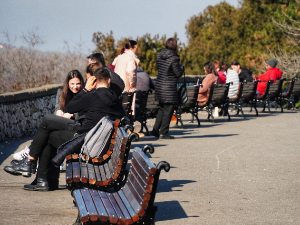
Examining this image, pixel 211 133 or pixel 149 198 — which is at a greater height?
pixel 149 198

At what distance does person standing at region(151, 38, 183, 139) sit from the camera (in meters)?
10.7

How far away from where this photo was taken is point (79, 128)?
6363mm

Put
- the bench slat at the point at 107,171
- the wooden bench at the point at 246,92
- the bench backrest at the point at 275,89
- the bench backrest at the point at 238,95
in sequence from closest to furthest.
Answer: the bench slat at the point at 107,171 < the bench backrest at the point at 238,95 < the wooden bench at the point at 246,92 < the bench backrest at the point at 275,89

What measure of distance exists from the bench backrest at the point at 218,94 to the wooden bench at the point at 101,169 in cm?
882

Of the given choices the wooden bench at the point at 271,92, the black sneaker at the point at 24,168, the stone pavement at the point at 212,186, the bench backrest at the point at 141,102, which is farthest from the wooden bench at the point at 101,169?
the wooden bench at the point at 271,92

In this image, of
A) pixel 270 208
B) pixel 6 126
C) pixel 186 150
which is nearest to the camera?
pixel 270 208

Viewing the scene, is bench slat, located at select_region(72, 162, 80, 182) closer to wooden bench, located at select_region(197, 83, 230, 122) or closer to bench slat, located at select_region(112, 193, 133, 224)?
bench slat, located at select_region(112, 193, 133, 224)

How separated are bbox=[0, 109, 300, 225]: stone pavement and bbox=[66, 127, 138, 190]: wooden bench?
38cm

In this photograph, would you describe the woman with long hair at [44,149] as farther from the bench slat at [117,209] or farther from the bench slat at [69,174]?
the bench slat at [117,209]

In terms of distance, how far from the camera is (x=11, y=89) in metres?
18.1

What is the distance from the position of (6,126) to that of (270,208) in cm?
666

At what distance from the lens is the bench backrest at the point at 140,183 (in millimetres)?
3603

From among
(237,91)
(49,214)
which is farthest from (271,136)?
(49,214)

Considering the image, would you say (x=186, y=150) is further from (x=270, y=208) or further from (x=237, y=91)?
(x=237, y=91)
